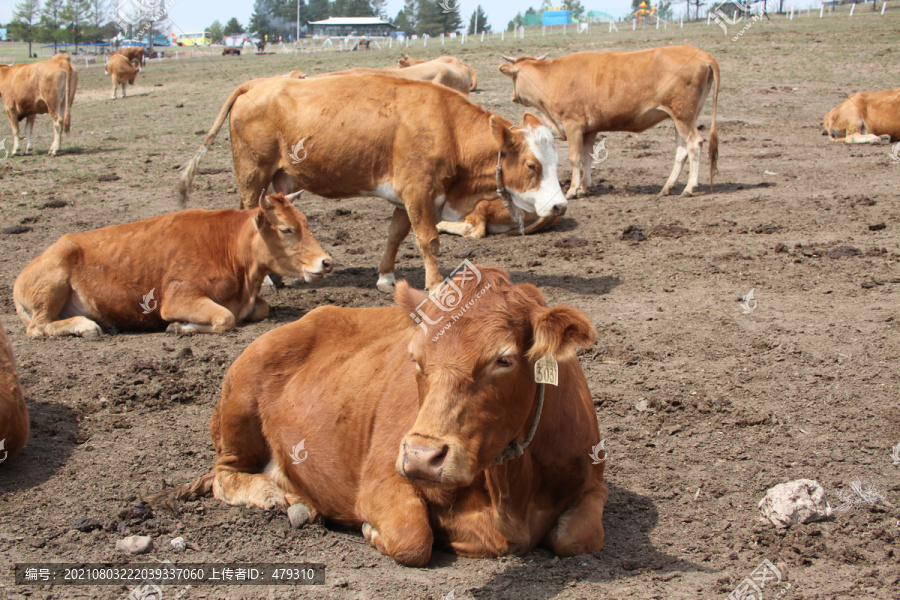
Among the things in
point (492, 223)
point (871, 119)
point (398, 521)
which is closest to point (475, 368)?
point (398, 521)

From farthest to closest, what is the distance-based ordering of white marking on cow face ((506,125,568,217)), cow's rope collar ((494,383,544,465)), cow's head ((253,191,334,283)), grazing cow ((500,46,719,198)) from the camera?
1. grazing cow ((500,46,719,198))
2. white marking on cow face ((506,125,568,217))
3. cow's head ((253,191,334,283))
4. cow's rope collar ((494,383,544,465))

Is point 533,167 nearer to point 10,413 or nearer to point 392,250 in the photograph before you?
point 392,250

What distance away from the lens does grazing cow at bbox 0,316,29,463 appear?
4836 millimetres

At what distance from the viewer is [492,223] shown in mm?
11453

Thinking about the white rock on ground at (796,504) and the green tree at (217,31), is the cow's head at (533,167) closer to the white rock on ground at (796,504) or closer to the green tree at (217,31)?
the white rock on ground at (796,504)

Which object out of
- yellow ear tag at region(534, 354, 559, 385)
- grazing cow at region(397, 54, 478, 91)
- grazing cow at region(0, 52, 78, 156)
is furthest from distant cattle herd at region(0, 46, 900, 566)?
grazing cow at region(0, 52, 78, 156)

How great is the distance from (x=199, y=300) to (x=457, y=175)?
3.12m

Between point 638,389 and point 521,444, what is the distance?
2623 millimetres

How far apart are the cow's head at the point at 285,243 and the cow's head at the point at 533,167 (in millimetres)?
2315

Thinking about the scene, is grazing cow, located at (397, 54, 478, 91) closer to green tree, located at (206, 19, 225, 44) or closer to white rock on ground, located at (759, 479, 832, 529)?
white rock on ground, located at (759, 479, 832, 529)

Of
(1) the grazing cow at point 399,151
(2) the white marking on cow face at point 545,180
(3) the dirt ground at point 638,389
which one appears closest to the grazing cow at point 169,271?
(3) the dirt ground at point 638,389

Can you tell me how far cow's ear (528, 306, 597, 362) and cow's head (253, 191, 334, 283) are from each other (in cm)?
490

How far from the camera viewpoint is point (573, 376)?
4215 millimetres

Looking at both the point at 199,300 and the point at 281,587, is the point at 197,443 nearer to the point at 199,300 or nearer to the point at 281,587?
the point at 281,587
